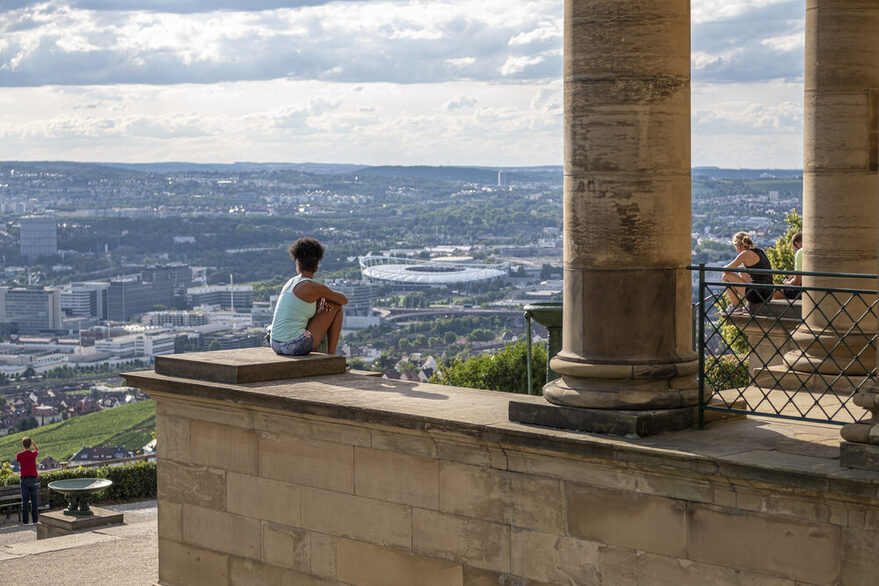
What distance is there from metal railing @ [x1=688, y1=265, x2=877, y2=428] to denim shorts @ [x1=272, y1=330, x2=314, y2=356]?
10.8ft

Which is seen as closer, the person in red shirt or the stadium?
the person in red shirt

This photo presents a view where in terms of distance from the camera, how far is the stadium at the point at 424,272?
12100cm

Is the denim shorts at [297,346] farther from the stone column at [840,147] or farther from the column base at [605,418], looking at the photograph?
the stone column at [840,147]

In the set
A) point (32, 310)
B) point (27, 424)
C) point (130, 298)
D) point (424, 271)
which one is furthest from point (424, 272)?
point (27, 424)

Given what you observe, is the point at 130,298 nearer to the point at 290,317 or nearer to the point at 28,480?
the point at 28,480

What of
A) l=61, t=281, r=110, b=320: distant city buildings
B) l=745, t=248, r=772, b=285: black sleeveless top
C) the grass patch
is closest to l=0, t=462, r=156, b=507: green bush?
l=745, t=248, r=772, b=285: black sleeveless top

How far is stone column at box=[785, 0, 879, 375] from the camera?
11938 millimetres

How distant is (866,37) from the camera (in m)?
11.9

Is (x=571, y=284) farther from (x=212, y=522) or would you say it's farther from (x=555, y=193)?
(x=555, y=193)

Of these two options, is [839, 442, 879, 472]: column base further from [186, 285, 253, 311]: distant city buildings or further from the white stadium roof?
the white stadium roof

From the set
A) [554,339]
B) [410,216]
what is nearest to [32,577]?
[554,339]

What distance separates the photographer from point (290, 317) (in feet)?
37.4

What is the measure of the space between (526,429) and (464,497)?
2.45 feet

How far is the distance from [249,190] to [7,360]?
6609 cm
